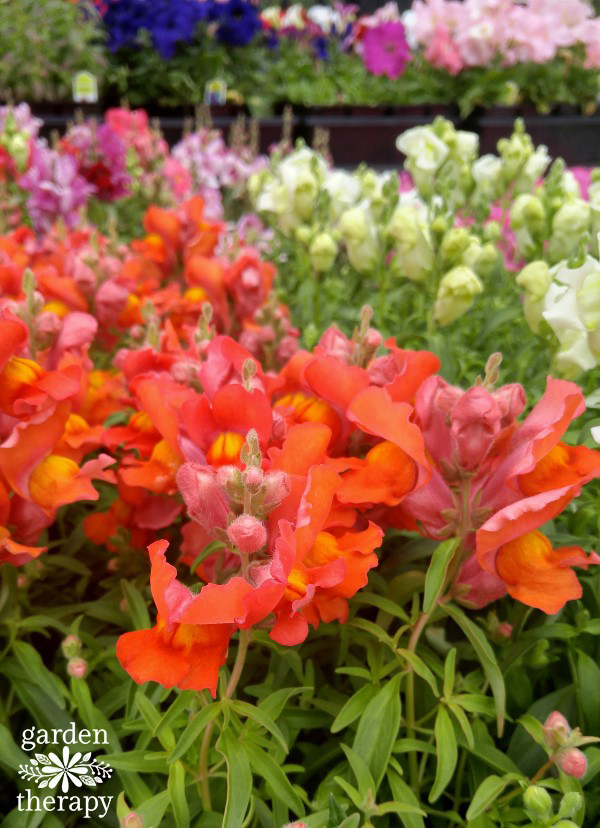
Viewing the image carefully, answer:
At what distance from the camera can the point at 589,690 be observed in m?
0.76

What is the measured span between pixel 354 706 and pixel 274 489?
264mm

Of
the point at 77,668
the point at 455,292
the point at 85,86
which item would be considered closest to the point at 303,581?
the point at 77,668

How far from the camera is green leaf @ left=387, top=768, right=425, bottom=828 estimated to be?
0.68 metres

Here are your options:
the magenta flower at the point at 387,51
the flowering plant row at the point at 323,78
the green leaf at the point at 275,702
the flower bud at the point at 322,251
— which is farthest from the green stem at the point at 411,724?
the magenta flower at the point at 387,51

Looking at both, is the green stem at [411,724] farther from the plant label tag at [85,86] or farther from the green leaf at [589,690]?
the plant label tag at [85,86]

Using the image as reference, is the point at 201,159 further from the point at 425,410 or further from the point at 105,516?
the point at 425,410

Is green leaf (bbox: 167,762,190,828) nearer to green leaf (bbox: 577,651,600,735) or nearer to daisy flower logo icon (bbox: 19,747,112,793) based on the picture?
daisy flower logo icon (bbox: 19,747,112,793)

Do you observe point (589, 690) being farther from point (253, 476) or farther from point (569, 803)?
point (253, 476)

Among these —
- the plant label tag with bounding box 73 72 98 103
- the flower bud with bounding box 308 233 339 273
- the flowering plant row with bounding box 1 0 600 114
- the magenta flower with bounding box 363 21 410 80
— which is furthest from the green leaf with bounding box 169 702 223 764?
the magenta flower with bounding box 363 21 410 80

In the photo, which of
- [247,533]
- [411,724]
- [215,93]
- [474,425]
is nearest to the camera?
[247,533]

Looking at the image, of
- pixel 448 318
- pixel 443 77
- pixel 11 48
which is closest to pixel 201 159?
pixel 11 48

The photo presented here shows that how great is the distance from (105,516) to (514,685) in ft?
1.58

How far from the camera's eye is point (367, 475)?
695mm

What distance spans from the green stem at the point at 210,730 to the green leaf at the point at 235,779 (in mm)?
22
